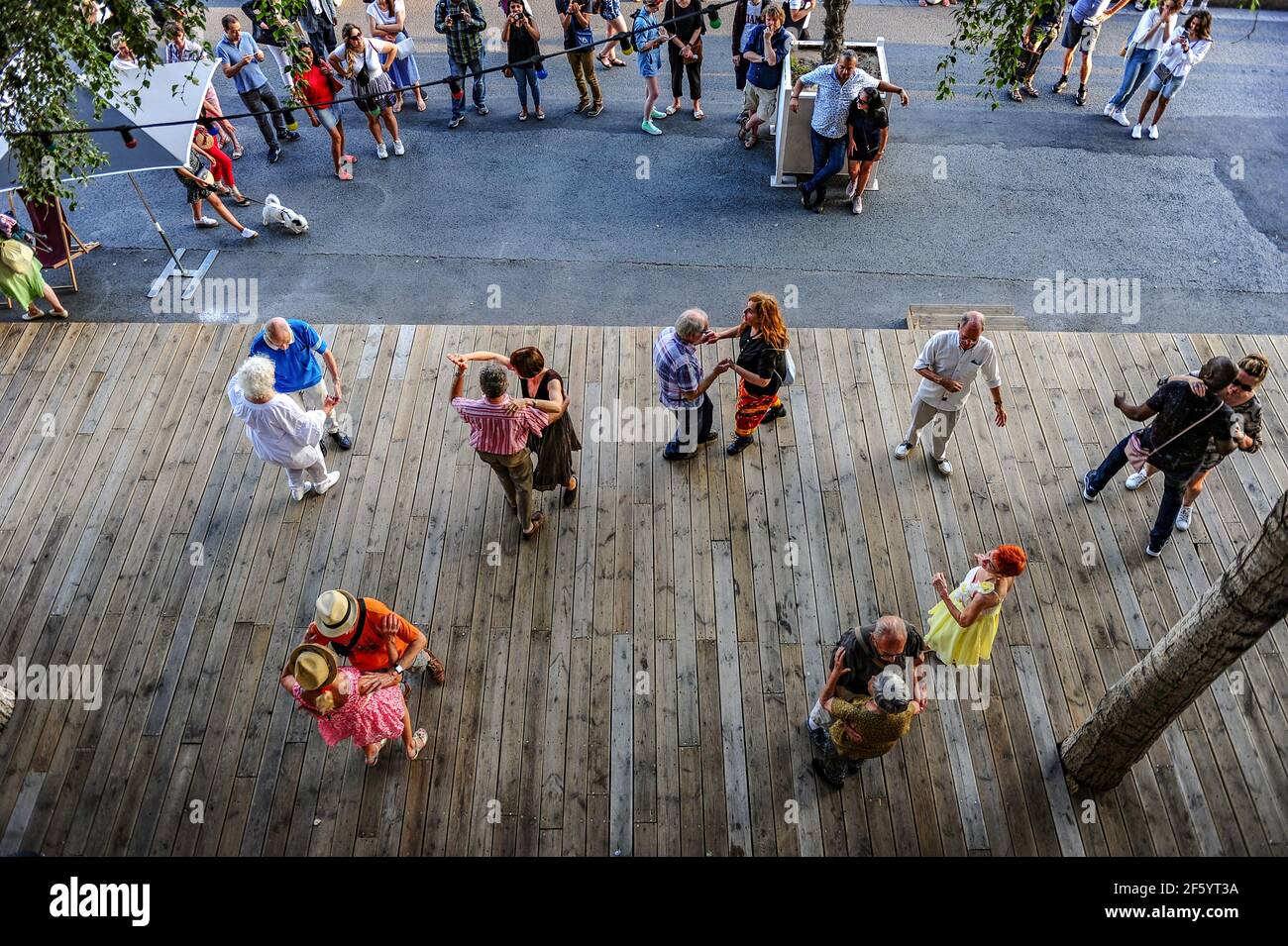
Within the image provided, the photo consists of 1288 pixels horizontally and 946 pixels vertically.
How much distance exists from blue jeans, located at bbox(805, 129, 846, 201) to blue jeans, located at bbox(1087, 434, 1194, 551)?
14.1 feet

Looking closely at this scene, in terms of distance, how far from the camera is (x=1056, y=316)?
7691 millimetres

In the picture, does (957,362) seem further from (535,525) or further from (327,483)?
(327,483)

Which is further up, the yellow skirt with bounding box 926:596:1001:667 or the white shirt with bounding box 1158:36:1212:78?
the white shirt with bounding box 1158:36:1212:78

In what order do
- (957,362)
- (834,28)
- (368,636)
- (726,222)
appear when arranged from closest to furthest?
(368,636) → (957,362) → (834,28) → (726,222)

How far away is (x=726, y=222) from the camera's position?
8688 mm

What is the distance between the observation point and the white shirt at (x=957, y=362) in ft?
16.4

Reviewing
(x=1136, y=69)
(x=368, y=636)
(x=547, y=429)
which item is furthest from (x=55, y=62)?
(x=1136, y=69)

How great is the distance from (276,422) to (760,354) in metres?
2.87

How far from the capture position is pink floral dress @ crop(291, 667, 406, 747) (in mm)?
3900

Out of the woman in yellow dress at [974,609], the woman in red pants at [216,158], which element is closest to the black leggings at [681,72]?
the woman in red pants at [216,158]

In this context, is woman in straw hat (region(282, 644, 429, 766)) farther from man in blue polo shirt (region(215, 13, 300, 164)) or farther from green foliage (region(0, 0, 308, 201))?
man in blue polo shirt (region(215, 13, 300, 164))

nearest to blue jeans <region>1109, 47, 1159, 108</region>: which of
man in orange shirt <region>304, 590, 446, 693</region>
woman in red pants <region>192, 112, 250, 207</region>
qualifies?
woman in red pants <region>192, 112, 250, 207</region>
